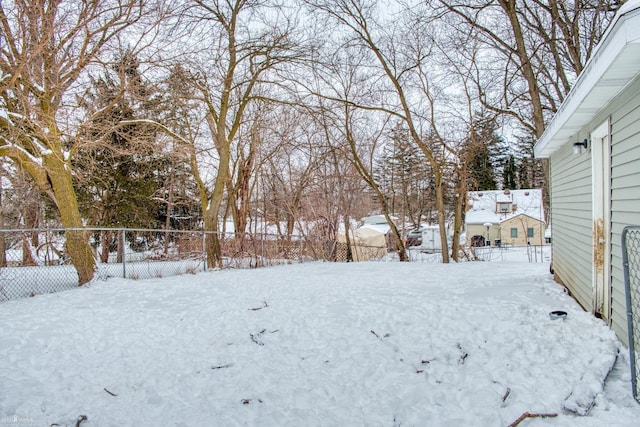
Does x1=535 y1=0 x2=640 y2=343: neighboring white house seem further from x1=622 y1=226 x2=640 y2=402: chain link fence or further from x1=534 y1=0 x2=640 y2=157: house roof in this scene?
x1=622 y1=226 x2=640 y2=402: chain link fence

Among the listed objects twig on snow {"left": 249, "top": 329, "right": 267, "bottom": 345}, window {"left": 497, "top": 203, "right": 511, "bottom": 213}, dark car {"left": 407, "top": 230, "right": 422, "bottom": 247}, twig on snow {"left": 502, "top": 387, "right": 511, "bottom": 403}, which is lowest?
dark car {"left": 407, "top": 230, "right": 422, "bottom": 247}

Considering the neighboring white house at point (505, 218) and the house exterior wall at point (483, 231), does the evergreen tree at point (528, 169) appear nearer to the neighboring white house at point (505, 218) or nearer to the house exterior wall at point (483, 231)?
the neighboring white house at point (505, 218)

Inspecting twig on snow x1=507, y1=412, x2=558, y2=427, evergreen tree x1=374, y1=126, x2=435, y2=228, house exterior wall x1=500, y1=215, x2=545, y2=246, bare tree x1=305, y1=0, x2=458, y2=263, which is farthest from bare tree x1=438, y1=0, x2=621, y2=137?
house exterior wall x1=500, y1=215, x2=545, y2=246

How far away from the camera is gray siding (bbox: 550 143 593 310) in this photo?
438 centimetres

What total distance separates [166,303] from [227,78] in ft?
20.5

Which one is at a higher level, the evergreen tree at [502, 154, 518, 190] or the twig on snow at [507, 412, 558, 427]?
the evergreen tree at [502, 154, 518, 190]

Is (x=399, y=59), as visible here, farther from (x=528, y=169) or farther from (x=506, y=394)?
(x=528, y=169)

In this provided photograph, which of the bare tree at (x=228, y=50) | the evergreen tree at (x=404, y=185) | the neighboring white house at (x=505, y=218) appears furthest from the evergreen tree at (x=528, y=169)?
the bare tree at (x=228, y=50)

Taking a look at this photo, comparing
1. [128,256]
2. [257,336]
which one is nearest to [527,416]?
[257,336]

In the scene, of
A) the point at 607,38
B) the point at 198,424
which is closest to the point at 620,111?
the point at 607,38

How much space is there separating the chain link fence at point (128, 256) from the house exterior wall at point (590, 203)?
730cm

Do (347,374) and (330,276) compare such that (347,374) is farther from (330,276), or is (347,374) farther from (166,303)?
(330,276)

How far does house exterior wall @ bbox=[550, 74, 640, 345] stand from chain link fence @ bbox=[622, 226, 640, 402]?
0.14 m

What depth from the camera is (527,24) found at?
1017 cm
